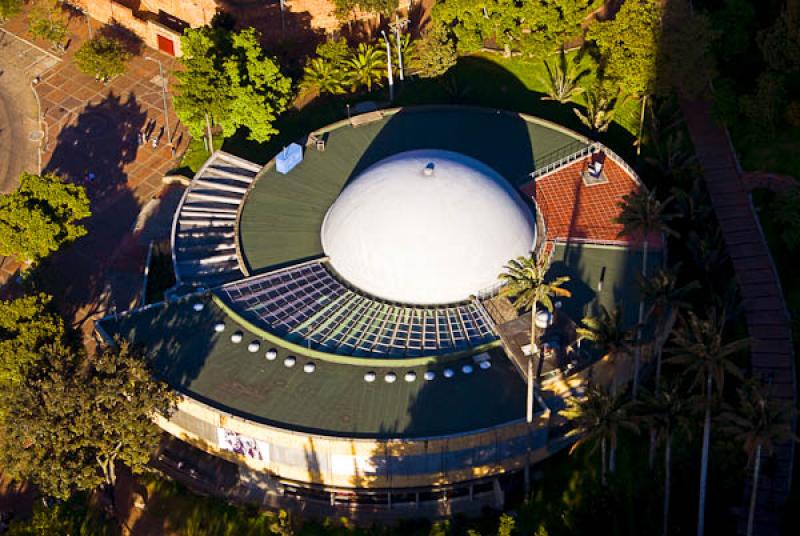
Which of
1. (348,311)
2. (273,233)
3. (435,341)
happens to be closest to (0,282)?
(273,233)

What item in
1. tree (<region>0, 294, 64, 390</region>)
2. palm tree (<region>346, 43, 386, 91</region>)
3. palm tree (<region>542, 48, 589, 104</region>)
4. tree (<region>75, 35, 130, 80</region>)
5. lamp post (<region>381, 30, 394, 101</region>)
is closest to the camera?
tree (<region>0, 294, 64, 390</region>)

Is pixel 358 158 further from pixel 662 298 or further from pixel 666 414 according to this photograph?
pixel 666 414

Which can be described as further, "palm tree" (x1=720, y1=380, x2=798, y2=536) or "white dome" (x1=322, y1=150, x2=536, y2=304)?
"white dome" (x1=322, y1=150, x2=536, y2=304)

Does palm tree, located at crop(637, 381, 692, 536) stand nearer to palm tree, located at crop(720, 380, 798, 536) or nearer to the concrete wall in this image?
palm tree, located at crop(720, 380, 798, 536)

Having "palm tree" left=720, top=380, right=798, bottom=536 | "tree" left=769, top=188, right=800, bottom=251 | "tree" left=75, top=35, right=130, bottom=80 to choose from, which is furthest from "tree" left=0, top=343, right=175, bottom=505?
"tree" left=769, top=188, right=800, bottom=251

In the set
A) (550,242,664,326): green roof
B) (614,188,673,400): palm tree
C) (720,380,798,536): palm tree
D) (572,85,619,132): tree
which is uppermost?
(572,85,619,132): tree

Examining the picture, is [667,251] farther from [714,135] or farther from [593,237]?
[714,135]

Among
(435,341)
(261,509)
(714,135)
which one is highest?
(714,135)

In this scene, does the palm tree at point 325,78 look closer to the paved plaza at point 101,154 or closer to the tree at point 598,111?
the paved plaza at point 101,154
